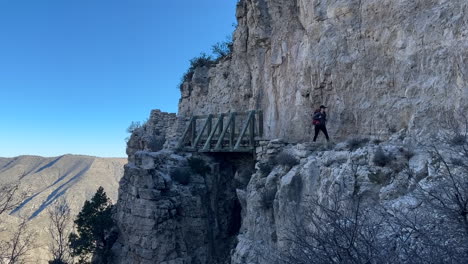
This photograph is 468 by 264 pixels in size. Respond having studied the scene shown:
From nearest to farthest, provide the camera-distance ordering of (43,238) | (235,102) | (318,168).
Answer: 1. (318,168)
2. (235,102)
3. (43,238)

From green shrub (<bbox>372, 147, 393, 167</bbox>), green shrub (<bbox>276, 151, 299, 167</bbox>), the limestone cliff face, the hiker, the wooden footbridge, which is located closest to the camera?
green shrub (<bbox>372, 147, 393, 167</bbox>)

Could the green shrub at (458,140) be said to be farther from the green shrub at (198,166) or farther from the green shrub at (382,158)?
the green shrub at (198,166)

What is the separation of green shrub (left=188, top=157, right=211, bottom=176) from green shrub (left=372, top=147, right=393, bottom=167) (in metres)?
8.31

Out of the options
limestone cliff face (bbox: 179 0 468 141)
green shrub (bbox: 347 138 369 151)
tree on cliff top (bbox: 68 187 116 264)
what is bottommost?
tree on cliff top (bbox: 68 187 116 264)

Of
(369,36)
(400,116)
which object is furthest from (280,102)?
(400,116)

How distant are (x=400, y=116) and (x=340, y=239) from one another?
551cm

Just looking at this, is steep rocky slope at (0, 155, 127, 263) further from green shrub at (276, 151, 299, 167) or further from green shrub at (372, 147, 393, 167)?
green shrub at (372, 147, 393, 167)

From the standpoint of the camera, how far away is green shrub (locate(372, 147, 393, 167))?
7055 mm

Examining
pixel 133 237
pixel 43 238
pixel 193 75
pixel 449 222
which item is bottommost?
pixel 43 238

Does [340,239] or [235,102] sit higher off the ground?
[235,102]

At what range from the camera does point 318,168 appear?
8.24 metres

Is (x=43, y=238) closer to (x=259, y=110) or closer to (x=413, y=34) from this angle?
(x=259, y=110)

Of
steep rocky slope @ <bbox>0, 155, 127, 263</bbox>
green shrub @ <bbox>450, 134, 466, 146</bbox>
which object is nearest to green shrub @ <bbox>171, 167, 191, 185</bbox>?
green shrub @ <bbox>450, 134, 466, 146</bbox>

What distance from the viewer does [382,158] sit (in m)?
7.08
